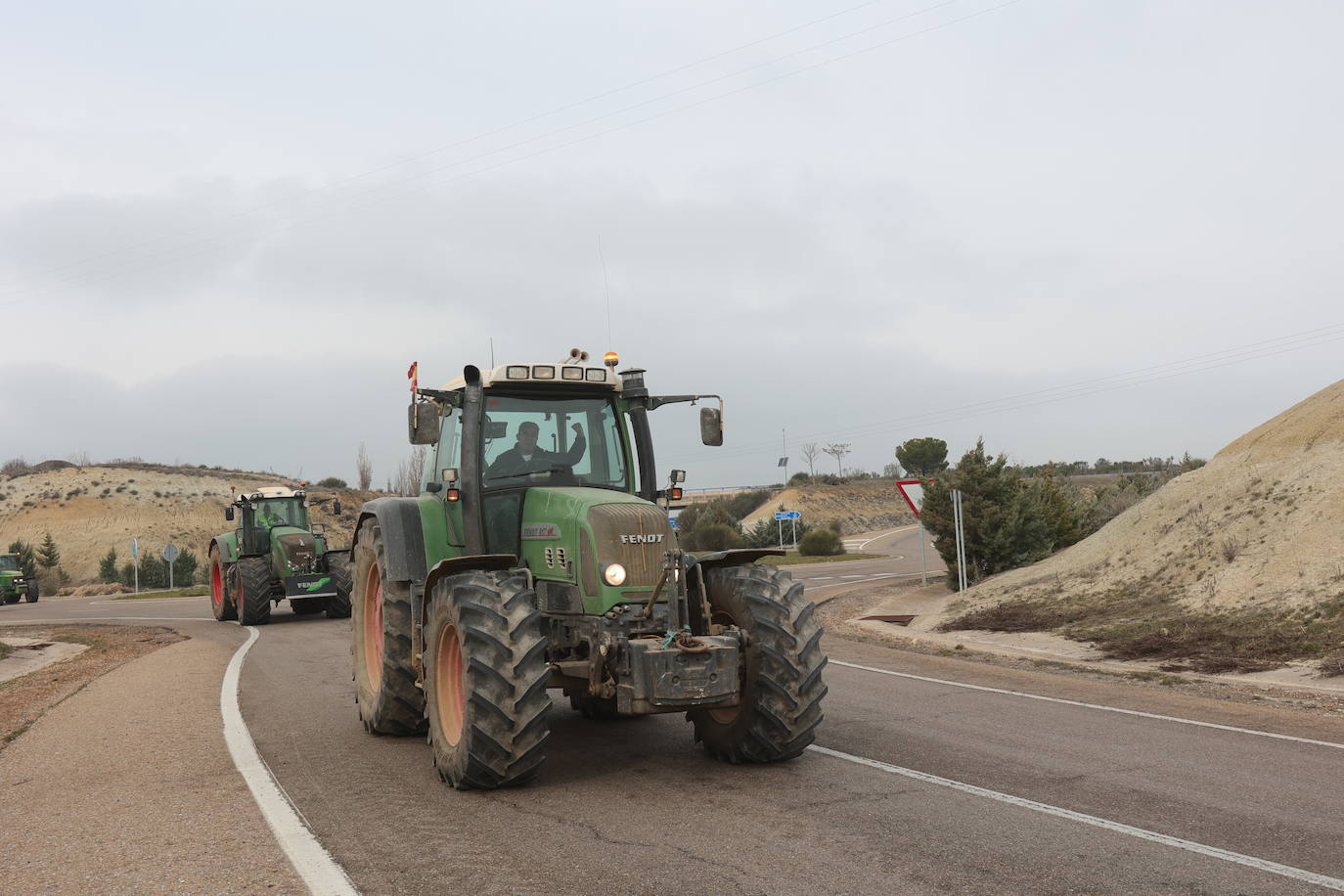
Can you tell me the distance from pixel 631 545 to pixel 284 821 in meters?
2.61

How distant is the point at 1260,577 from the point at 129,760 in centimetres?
1502

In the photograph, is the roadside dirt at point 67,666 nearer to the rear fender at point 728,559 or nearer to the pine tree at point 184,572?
the rear fender at point 728,559

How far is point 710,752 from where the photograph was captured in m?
7.39

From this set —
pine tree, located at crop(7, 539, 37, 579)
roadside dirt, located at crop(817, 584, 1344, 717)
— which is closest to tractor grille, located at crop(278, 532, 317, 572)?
roadside dirt, located at crop(817, 584, 1344, 717)

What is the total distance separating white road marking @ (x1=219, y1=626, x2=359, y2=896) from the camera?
4840 millimetres

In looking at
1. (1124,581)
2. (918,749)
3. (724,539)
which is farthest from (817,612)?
(724,539)

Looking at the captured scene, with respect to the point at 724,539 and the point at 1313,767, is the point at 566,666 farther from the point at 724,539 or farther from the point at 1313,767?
the point at 724,539

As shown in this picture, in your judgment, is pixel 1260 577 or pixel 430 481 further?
pixel 1260 577

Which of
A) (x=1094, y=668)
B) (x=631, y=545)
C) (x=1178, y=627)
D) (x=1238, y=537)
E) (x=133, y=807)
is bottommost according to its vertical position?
(x=1094, y=668)

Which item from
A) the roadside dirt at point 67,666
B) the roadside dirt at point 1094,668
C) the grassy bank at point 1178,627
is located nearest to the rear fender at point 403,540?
the roadside dirt at point 67,666

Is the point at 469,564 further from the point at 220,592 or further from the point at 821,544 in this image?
the point at 821,544

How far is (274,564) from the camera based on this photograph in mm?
22203

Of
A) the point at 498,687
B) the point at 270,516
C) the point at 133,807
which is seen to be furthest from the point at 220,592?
the point at 498,687

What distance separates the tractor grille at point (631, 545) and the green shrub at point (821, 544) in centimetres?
4307
